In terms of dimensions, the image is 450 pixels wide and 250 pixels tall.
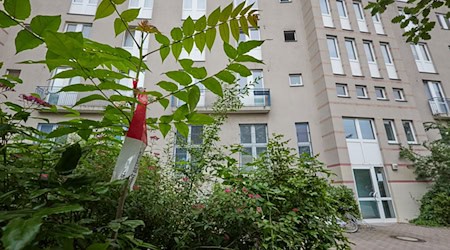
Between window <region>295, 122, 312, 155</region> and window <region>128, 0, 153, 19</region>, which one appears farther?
window <region>128, 0, 153, 19</region>

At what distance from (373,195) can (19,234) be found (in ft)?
37.2

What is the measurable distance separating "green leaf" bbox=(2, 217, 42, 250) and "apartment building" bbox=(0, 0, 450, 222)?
27.5 ft

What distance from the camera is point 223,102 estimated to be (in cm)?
203

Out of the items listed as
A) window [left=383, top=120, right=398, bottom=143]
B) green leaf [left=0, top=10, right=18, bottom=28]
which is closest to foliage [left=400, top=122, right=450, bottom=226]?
window [left=383, top=120, right=398, bottom=143]

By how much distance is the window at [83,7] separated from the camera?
36.8 ft

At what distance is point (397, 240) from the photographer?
5820 mm

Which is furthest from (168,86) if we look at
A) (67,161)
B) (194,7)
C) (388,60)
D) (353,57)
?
(388,60)

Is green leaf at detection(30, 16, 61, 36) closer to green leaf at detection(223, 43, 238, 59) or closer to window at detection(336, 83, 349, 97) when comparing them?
green leaf at detection(223, 43, 238, 59)

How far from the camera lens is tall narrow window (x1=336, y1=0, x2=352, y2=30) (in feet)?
37.7

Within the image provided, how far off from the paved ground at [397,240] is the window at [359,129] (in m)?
3.84

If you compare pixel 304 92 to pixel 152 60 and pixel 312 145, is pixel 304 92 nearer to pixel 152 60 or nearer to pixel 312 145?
pixel 312 145

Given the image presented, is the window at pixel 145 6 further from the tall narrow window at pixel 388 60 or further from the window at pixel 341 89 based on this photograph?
the tall narrow window at pixel 388 60

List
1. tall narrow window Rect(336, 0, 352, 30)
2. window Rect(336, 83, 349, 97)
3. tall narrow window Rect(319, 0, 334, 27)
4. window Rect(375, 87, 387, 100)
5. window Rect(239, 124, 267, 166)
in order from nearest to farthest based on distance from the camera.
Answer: window Rect(239, 124, 267, 166), window Rect(336, 83, 349, 97), window Rect(375, 87, 387, 100), tall narrow window Rect(319, 0, 334, 27), tall narrow window Rect(336, 0, 352, 30)

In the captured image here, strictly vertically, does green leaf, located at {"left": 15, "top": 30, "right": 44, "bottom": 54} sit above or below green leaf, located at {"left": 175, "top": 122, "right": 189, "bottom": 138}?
above
